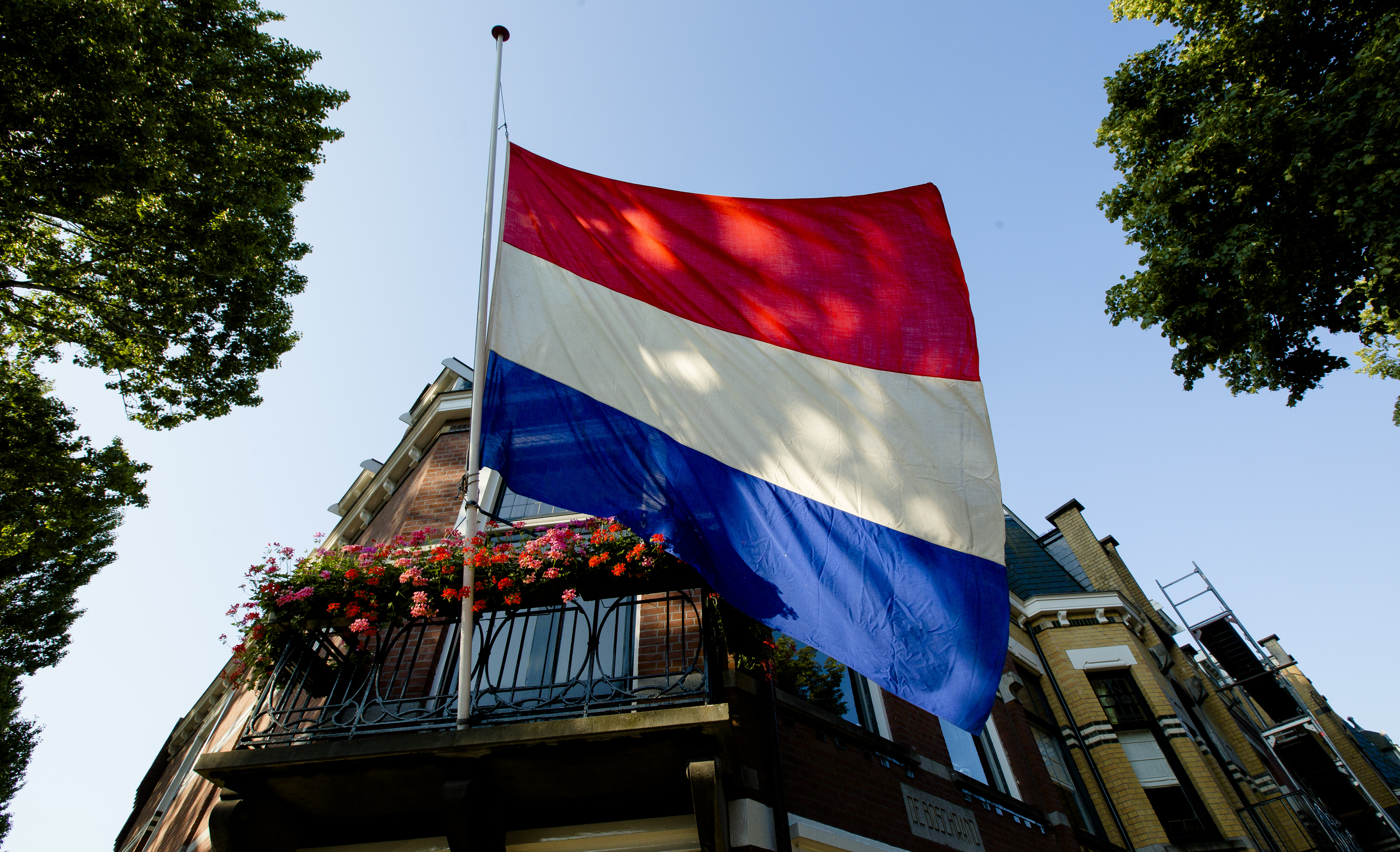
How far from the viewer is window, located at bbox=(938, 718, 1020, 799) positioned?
32.6 feet

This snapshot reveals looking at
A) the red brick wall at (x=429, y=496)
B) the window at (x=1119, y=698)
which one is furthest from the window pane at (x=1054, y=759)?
the red brick wall at (x=429, y=496)

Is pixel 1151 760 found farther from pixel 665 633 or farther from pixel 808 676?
pixel 665 633

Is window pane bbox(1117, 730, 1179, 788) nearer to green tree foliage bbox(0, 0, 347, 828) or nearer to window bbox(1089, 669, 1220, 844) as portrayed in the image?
window bbox(1089, 669, 1220, 844)

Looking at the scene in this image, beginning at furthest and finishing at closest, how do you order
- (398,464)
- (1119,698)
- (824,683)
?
(1119,698), (398,464), (824,683)

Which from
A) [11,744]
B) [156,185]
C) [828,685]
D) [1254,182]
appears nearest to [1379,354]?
[1254,182]

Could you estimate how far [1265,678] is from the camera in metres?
20.1

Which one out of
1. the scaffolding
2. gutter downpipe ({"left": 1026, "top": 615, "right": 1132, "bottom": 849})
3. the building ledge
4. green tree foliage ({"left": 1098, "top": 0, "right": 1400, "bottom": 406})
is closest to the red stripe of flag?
the building ledge

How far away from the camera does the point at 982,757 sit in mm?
10477

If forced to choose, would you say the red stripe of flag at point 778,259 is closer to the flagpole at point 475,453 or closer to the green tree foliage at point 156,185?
the flagpole at point 475,453

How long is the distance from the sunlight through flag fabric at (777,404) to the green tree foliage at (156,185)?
4.12 meters

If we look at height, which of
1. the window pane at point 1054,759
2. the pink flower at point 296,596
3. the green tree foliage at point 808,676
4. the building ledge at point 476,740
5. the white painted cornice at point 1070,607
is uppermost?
the white painted cornice at point 1070,607

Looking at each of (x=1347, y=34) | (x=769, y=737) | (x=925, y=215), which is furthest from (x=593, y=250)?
(x=1347, y=34)

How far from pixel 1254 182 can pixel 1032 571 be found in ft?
33.1

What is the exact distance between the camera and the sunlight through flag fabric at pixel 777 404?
16.7 ft
